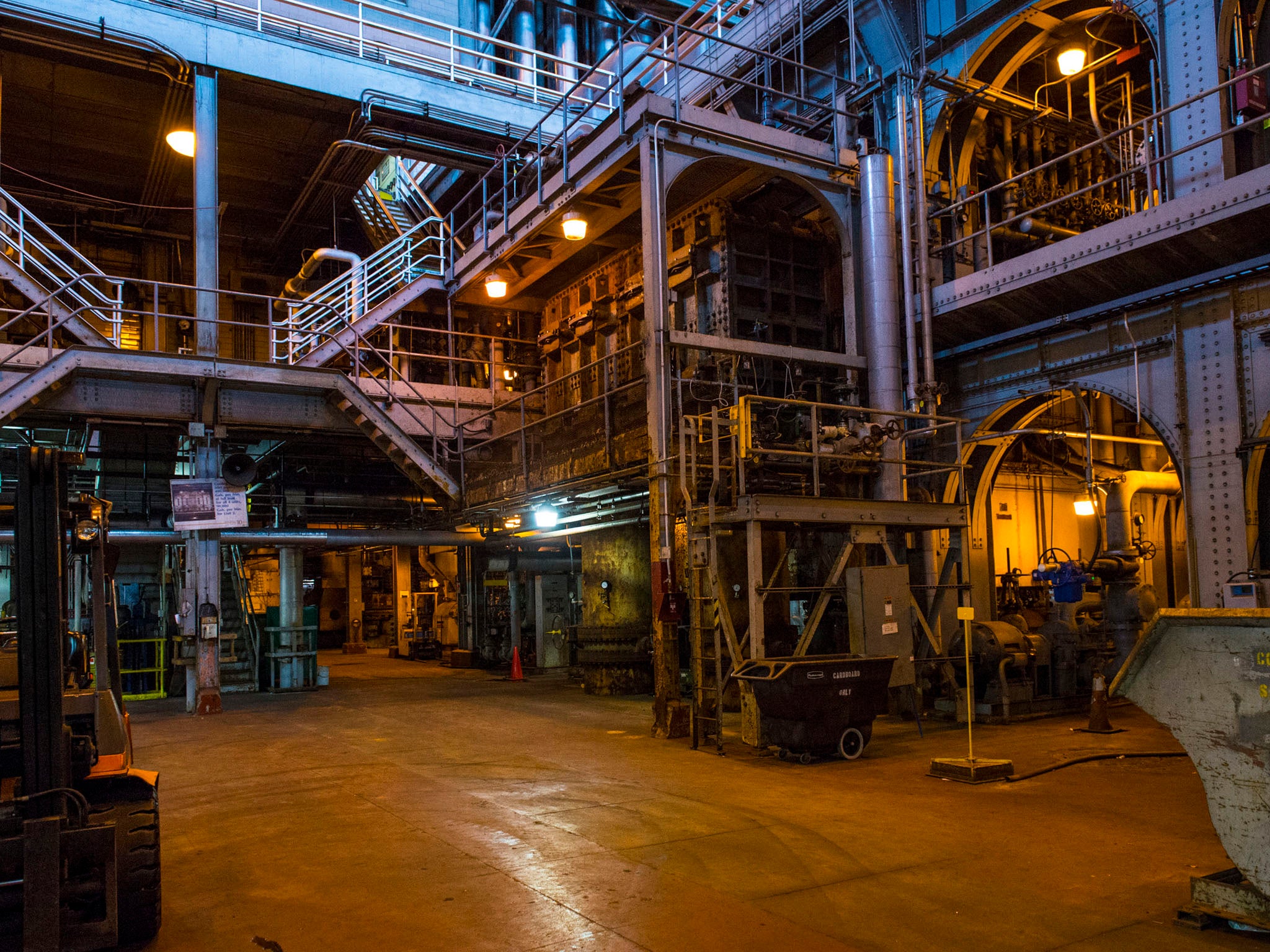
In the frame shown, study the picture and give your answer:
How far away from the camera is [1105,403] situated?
18.8 meters

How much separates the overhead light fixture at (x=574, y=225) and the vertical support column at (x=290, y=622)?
8.62 metres

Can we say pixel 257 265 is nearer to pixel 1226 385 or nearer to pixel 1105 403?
pixel 1105 403

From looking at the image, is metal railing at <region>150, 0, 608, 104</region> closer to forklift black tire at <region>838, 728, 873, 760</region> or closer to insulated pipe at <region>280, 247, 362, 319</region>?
insulated pipe at <region>280, 247, 362, 319</region>

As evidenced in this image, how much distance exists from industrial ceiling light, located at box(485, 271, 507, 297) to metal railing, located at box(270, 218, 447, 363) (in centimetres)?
133

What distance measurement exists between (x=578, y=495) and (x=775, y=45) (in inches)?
339

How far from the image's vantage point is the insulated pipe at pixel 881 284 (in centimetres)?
1395

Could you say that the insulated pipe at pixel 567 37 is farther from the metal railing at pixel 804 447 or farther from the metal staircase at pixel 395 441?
the metal railing at pixel 804 447

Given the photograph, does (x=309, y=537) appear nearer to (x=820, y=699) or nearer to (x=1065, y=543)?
(x=820, y=699)

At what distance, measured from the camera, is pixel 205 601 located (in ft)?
54.1

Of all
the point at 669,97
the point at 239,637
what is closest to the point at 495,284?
the point at 669,97

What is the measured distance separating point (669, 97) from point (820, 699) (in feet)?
29.7

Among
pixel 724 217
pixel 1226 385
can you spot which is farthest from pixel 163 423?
pixel 1226 385

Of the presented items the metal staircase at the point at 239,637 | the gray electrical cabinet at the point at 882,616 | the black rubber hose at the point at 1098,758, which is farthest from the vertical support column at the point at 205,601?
the black rubber hose at the point at 1098,758

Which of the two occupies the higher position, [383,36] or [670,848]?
[383,36]
